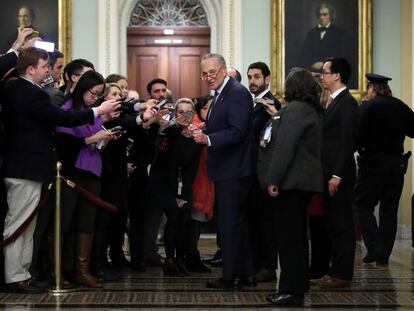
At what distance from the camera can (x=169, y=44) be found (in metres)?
14.6

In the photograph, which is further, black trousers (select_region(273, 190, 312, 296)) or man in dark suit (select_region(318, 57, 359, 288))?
man in dark suit (select_region(318, 57, 359, 288))

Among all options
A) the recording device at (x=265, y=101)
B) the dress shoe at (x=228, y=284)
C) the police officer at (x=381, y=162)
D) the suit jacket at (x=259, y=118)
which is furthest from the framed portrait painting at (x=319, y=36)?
the dress shoe at (x=228, y=284)

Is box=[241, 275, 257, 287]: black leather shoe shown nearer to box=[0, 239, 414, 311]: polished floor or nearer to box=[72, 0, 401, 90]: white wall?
box=[0, 239, 414, 311]: polished floor

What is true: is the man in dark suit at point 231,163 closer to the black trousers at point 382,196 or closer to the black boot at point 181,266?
the black boot at point 181,266

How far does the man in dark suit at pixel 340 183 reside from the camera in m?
6.93

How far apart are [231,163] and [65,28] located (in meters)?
7.31

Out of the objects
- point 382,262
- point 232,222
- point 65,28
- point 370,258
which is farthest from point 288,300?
point 65,28

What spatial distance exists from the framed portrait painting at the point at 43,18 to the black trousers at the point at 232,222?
7174mm

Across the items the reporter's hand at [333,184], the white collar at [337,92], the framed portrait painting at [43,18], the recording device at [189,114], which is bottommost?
the reporter's hand at [333,184]

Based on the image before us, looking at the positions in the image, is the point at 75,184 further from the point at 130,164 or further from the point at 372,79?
the point at 372,79

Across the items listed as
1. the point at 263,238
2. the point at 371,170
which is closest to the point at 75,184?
the point at 263,238

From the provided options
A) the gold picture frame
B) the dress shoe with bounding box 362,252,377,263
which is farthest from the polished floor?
the gold picture frame

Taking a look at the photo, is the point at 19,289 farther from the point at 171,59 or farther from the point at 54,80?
the point at 171,59

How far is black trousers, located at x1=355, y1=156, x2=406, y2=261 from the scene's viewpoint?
906 centimetres
